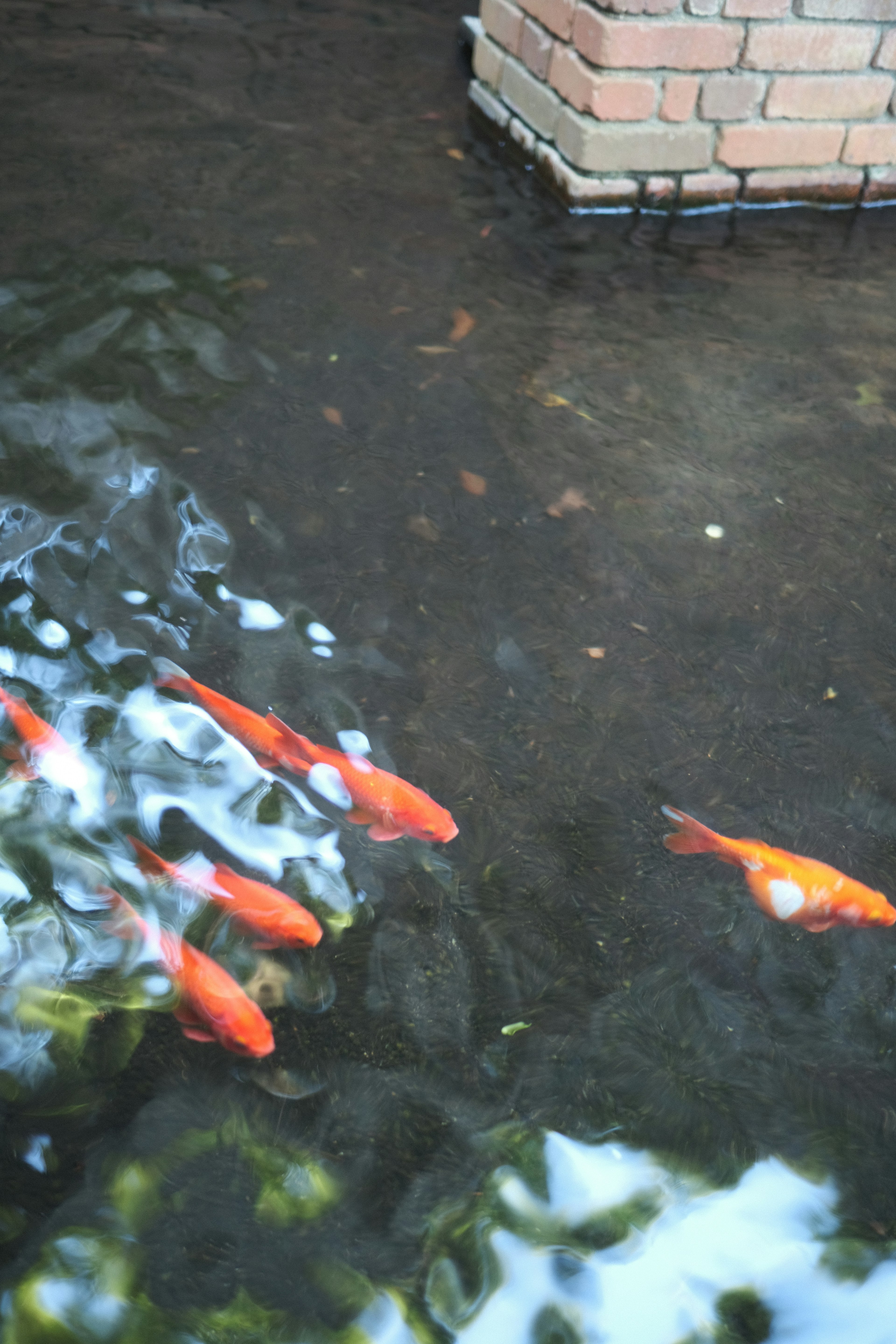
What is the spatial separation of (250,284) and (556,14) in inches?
62.9

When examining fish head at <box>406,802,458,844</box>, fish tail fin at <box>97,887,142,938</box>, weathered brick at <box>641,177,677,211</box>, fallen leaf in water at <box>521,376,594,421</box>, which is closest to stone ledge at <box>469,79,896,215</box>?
weathered brick at <box>641,177,677,211</box>

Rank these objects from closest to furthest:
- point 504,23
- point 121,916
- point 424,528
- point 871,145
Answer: point 121,916
point 424,528
point 871,145
point 504,23

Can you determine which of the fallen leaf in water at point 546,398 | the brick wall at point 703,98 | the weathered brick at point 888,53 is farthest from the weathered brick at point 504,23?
the fallen leaf in water at point 546,398

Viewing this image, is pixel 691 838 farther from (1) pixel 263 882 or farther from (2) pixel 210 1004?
(2) pixel 210 1004

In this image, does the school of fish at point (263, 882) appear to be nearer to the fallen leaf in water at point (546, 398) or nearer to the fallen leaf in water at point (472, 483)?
the fallen leaf in water at point (472, 483)

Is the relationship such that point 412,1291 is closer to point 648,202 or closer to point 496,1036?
point 496,1036

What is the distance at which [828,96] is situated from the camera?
159 inches

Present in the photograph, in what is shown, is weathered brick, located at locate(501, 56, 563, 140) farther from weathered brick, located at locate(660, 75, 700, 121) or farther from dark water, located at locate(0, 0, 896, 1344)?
weathered brick, located at locate(660, 75, 700, 121)

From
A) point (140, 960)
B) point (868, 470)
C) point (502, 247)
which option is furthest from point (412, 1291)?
point (502, 247)

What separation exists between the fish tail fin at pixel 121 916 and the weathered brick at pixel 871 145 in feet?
13.2

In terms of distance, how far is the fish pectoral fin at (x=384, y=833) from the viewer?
81.6 inches

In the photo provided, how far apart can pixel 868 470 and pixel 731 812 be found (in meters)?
1.41

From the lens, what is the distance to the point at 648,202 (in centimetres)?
422

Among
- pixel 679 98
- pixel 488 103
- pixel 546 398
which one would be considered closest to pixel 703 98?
Answer: pixel 679 98
